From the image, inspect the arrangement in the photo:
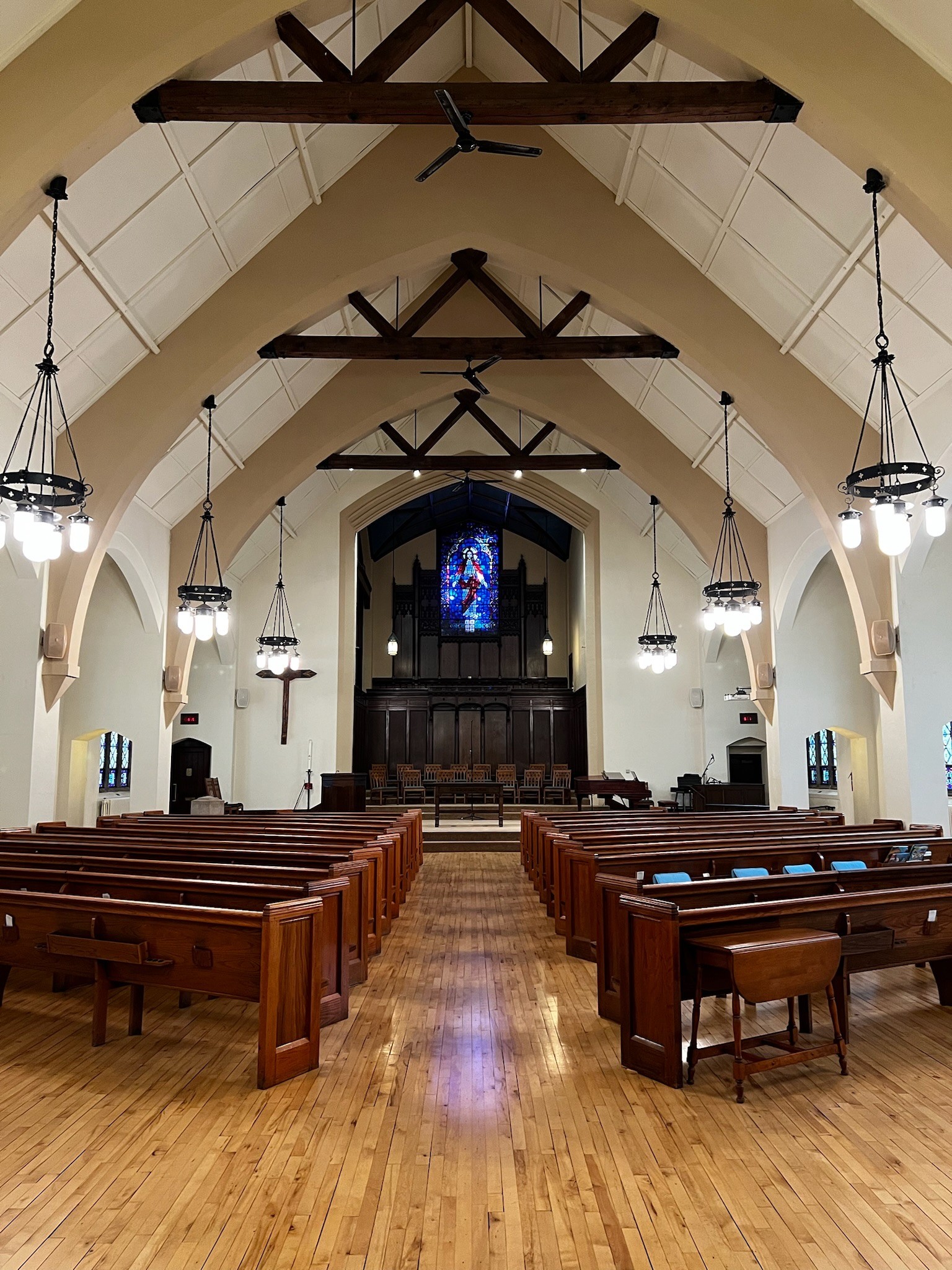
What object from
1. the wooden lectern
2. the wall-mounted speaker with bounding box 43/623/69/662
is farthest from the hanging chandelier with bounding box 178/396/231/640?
the wooden lectern

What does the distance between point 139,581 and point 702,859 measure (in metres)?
8.28

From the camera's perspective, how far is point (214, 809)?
1395 cm

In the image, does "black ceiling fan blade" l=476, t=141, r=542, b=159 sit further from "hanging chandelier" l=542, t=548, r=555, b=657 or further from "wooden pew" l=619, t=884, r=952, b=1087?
"hanging chandelier" l=542, t=548, r=555, b=657

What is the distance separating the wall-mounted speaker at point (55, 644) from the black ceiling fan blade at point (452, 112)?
6.05 metres

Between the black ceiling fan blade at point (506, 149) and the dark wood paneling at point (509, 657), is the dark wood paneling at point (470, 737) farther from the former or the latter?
the black ceiling fan blade at point (506, 149)

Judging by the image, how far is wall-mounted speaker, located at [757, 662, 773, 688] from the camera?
11.8m

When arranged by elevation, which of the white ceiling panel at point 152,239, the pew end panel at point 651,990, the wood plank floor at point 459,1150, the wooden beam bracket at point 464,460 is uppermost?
the wooden beam bracket at point 464,460

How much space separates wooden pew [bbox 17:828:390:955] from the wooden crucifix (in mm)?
8386

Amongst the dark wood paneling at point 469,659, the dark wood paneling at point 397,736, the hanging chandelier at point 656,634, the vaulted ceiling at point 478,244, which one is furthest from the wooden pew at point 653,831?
the dark wood paneling at point 469,659

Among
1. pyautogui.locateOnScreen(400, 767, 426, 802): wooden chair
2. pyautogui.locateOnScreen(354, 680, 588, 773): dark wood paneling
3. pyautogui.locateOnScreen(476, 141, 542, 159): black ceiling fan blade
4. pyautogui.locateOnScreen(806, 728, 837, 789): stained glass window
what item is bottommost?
pyautogui.locateOnScreen(400, 767, 426, 802): wooden chair

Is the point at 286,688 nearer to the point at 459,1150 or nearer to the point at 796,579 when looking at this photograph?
the point at 796,579

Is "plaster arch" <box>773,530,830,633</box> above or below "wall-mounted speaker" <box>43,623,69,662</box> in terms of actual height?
above

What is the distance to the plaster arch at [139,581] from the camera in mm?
10836

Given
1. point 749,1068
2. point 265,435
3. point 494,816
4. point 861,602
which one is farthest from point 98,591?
point 749,1068
